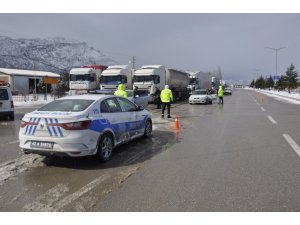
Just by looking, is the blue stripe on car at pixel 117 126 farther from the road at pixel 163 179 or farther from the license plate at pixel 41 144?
the license plate at pixel 41 144

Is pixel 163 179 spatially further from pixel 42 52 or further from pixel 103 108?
pixel 42 52

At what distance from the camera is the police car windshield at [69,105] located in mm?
6456

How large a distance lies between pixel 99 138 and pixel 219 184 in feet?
8.87

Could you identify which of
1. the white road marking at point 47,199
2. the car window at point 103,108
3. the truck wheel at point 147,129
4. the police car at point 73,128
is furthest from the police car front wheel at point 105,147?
the truck wheel at point 147,129

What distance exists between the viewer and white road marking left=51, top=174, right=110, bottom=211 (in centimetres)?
422

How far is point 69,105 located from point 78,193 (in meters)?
2.56

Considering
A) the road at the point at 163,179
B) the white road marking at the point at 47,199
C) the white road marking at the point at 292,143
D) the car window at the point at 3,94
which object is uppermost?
the car window at the point at 3,94

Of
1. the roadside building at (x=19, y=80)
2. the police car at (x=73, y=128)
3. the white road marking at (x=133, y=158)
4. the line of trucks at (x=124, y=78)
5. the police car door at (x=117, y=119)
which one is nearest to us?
the police car at (x=73, y=128)

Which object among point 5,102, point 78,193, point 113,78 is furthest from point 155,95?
point 78,193

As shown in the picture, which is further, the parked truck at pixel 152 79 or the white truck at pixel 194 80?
the white truck at pixel 194 80

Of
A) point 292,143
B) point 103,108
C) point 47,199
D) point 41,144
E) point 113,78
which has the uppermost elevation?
point 113,78

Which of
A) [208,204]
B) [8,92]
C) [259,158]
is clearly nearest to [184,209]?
[208,204]

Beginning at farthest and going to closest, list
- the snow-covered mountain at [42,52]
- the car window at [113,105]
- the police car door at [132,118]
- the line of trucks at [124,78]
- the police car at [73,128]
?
the snow-covered mountain at [42,52] < the line of trucks at [124,78] < the police car door at [132,118] < the car window at [113,105] < the police car at [73,128]

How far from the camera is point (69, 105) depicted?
22.0 feet
